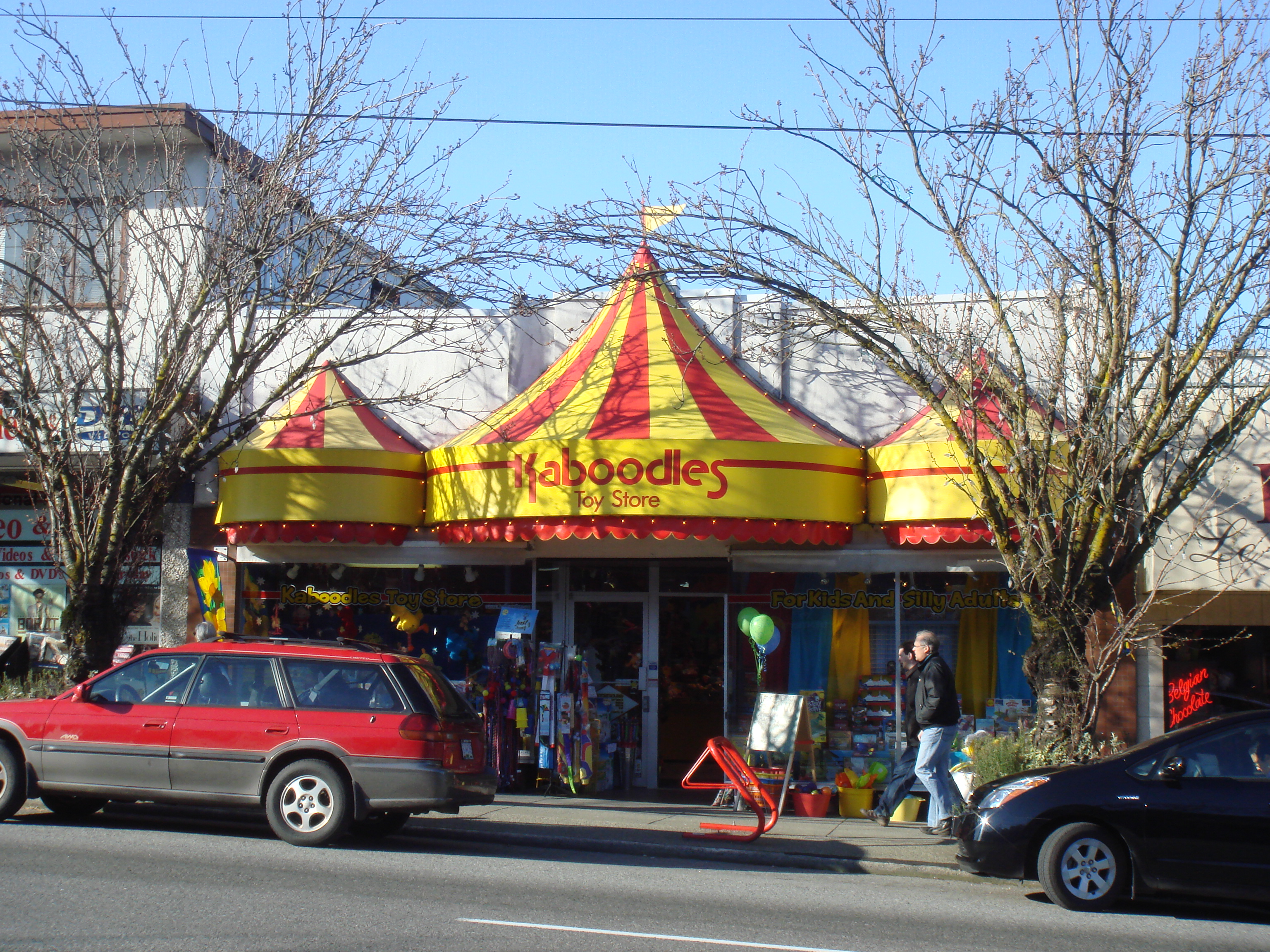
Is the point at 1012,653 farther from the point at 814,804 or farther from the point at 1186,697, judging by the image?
the point at 814,804

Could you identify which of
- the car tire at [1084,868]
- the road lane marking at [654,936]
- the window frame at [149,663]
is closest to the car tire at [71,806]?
the window frame at [149,663]

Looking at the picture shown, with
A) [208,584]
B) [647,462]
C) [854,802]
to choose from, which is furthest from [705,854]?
[208,584]

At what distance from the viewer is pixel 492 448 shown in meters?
12.1

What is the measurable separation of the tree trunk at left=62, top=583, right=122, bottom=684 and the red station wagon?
1.74 meters

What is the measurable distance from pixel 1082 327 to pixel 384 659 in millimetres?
6705

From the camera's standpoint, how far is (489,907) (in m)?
7.18

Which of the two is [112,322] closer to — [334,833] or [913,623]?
[334,833]

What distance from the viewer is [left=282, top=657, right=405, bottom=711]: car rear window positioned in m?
9.19

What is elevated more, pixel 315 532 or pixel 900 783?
pixel 315 532

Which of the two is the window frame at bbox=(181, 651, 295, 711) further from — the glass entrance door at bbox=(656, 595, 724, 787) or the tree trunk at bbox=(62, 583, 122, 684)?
the glass entrance door at bbox=(656, 595, 724, 787)

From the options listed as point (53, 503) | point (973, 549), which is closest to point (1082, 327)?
point (973, 549)

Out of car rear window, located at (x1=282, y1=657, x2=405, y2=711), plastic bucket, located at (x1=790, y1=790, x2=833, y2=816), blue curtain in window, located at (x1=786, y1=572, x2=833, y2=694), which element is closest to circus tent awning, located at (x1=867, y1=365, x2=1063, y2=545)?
blue curtain in window, located at (x1=786, y1=572, x2=833, y2=694)

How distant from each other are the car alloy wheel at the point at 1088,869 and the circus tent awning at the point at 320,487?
7.67 meters

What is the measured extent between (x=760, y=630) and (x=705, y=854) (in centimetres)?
303
